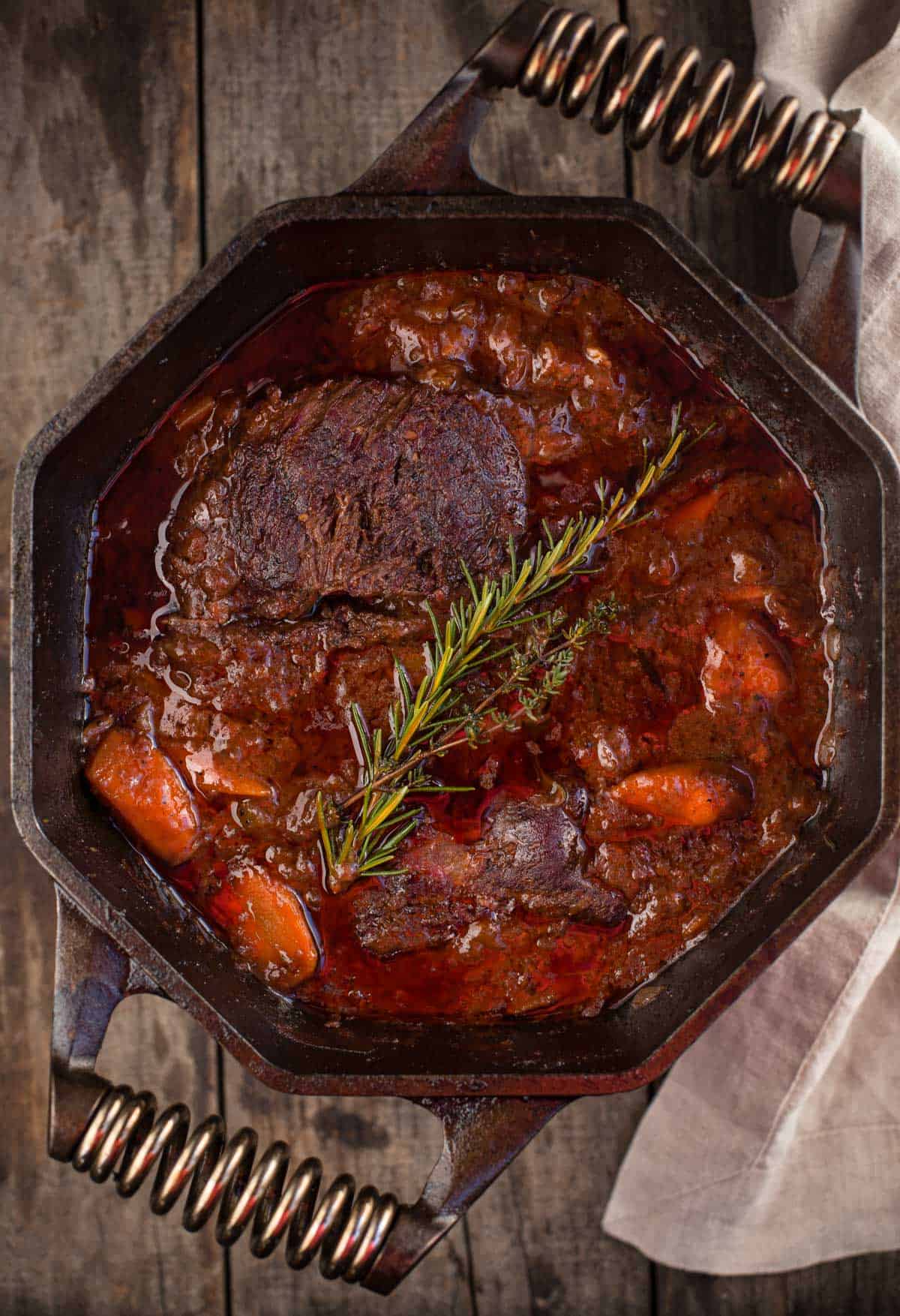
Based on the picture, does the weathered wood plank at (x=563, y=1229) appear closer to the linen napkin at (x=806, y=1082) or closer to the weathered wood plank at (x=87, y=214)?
the linen napkin at (x=806, y=1082)

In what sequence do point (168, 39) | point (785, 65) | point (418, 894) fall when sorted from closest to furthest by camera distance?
point (418, 894) < point (785, 65) < point (168, 39)

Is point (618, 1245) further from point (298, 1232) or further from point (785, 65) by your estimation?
point (785, 65)

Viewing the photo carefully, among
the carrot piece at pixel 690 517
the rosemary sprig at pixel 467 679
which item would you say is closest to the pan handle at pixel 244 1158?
the rosemary sprig at pixel 467 679

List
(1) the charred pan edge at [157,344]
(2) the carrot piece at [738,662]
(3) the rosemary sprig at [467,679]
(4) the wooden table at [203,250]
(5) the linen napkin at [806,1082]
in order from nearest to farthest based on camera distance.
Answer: (1) the charred pan edge at [157,344] < (3) the rosemary sprig at [467,679] < (2) the carrot piece at [738,662] < (5) the linen napkin at [806,1082] < (4) the wooden table at [203,250]

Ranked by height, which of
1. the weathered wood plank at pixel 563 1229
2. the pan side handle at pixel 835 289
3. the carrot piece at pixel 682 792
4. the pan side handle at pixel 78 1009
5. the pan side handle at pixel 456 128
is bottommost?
the weathered wood plank at pixel 563 1229

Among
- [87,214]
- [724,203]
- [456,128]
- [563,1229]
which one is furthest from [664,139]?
[563,1229]

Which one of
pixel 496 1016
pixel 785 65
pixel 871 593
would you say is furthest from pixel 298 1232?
pixel 785 65

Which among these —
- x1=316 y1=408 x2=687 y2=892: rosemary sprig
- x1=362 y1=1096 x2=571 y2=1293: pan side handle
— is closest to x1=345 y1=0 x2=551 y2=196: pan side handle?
x1=316 y1=408 x2=687 y2=892: rosemary sprig
